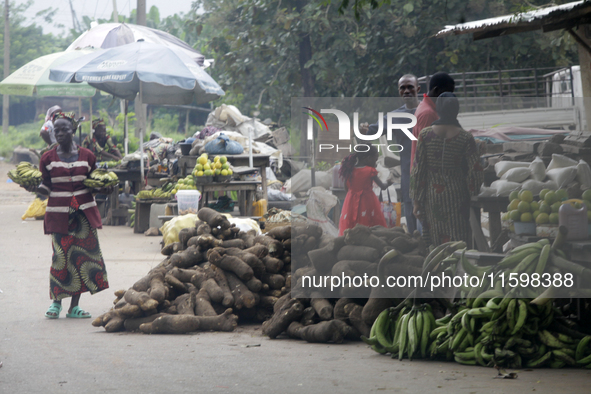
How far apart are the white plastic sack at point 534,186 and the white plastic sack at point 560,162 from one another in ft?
0.46

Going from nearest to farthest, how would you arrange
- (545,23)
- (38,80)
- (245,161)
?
(545,23), (245,161), (38,80)

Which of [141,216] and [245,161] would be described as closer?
[245,161]

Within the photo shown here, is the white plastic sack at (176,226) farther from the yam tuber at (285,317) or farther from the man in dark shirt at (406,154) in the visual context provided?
the man in dark shirt at (406,154)

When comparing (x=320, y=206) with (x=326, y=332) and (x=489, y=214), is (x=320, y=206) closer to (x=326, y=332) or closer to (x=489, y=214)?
(x=326, y=332)

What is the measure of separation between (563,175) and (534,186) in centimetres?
21

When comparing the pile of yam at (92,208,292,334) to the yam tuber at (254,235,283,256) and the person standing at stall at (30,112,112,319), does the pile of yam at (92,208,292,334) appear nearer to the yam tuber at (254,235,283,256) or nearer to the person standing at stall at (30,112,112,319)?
the yam tuber at (254,235,283,256)

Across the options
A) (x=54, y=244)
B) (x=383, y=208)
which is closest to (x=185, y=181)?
(x=54, y=244)

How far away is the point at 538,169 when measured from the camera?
4.53 metres

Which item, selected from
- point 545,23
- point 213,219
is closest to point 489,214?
point 545,23

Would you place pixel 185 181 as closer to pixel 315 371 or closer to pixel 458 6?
pixel 315 371

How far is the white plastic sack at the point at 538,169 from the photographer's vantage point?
4496 millimetres

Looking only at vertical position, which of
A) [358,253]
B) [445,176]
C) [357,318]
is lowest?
[357,318]

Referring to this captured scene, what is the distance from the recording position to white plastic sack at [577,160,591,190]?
14.1 feet

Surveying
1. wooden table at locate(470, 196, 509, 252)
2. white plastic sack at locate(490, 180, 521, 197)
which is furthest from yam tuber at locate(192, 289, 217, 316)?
white plastic sack at locate(490, 180, 521, 197)
